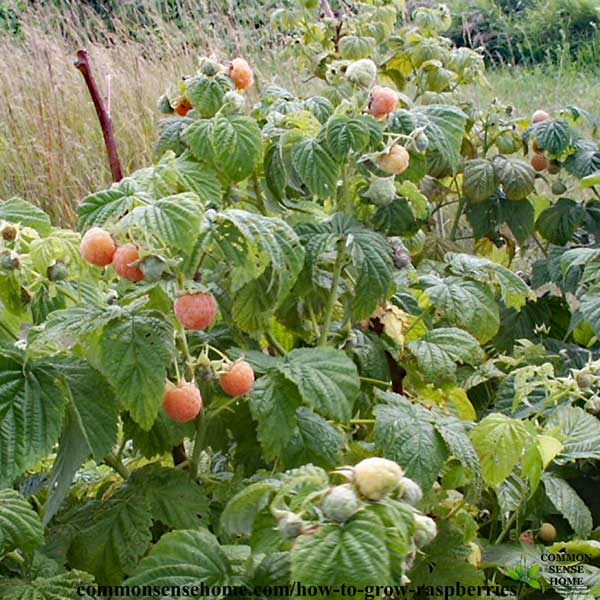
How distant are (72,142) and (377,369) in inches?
128

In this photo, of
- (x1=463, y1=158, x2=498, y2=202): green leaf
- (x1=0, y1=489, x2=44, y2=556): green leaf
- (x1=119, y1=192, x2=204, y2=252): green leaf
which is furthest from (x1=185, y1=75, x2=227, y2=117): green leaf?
(x1=463, y1=158, x2=498, y2=202): green leaf

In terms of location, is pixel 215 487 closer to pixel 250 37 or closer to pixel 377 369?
pixel 377 369

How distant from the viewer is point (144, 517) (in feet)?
4.06

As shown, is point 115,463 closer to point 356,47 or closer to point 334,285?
point 334,285

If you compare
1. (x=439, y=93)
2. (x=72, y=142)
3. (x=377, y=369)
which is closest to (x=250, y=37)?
(x=72, y=142)

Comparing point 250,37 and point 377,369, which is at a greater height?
point 377,369

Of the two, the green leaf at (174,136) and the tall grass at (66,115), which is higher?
the green leaf at (174,136)

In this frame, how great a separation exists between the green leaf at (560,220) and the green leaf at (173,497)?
147 centimetres

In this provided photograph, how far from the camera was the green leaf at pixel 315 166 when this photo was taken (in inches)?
52.6

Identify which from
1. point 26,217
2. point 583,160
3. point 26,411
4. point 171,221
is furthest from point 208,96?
point 583,160

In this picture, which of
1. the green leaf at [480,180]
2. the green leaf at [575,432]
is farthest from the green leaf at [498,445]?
the green leaf at [480,180]

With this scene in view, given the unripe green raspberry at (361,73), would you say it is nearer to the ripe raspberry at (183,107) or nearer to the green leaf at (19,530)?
the ripe raspberry at (183,107)

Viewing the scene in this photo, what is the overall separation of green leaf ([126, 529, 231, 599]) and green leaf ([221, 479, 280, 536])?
3 centimetres

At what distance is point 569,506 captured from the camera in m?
1.53
